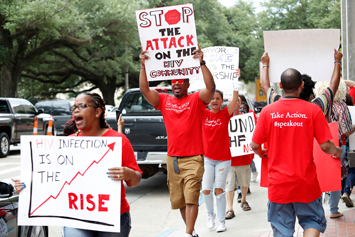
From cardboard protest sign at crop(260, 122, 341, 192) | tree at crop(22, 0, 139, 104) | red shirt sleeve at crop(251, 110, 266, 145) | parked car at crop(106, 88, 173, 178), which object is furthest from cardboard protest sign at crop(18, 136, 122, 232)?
tree at crop(22, 0, 139, 104)

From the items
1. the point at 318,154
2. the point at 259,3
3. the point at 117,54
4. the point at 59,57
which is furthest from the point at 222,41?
the point at 318,154

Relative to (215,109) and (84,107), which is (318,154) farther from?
(84,107)

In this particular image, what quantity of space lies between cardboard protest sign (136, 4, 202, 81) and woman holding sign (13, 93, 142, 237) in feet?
6.85

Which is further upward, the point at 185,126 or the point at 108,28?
the point at 108,28

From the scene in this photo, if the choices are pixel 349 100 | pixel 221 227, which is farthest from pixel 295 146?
pixel 349 100

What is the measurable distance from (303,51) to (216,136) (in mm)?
1732

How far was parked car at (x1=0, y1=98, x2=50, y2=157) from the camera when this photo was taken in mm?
15715

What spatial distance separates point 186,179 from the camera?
5.09 m

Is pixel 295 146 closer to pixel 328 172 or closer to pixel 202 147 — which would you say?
pixel 328 172

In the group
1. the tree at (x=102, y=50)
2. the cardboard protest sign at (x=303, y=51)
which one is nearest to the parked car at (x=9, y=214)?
the cardboard protest sign at (x=303, y=51)

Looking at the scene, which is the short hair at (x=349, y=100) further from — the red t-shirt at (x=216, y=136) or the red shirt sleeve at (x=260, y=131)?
the red shirt sleeve at (x=260, y=131)

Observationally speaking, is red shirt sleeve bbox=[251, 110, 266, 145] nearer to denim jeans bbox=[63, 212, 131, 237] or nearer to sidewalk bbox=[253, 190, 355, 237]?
denim jeans bbox=[63, 212, 131, 237]

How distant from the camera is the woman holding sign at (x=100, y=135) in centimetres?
313

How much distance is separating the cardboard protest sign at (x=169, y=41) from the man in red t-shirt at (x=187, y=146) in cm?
18
